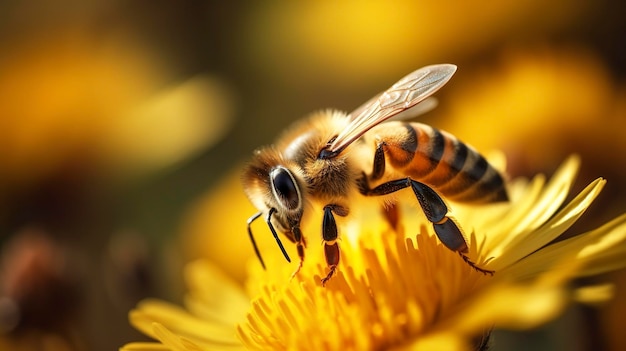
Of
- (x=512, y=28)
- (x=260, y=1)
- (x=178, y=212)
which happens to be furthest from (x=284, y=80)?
(x=512, y=28)

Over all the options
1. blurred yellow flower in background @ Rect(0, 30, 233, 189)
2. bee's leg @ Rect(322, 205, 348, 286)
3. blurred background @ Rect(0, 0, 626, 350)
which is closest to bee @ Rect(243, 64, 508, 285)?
bee's leg @ Rect(322, 205, 348, 286)

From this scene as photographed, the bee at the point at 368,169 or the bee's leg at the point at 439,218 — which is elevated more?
the bee at the point at 368,169

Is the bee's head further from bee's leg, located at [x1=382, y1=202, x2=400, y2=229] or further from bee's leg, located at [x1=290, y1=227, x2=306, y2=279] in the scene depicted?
bee's leg, located at [x1=382, y1=202, x2=400, y2=229]

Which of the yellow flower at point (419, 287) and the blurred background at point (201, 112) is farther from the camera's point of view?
the blurred background at point (201, 112)

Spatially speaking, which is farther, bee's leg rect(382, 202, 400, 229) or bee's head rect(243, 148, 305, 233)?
bee's leg rect(382, 202, 400, 229)

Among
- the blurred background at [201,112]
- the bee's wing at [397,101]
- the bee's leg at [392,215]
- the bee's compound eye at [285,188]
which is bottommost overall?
the bee's leg at [392,215]

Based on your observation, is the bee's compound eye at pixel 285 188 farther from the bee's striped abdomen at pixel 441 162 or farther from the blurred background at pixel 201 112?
the blurred background at pixel 201 112

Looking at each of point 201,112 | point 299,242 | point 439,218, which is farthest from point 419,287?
point 201,112

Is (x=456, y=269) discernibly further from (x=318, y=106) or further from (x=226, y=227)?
(x=318, y=106)

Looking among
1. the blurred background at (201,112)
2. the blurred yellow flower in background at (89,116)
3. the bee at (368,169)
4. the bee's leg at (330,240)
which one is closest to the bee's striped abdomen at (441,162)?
the bee at (368,169)
